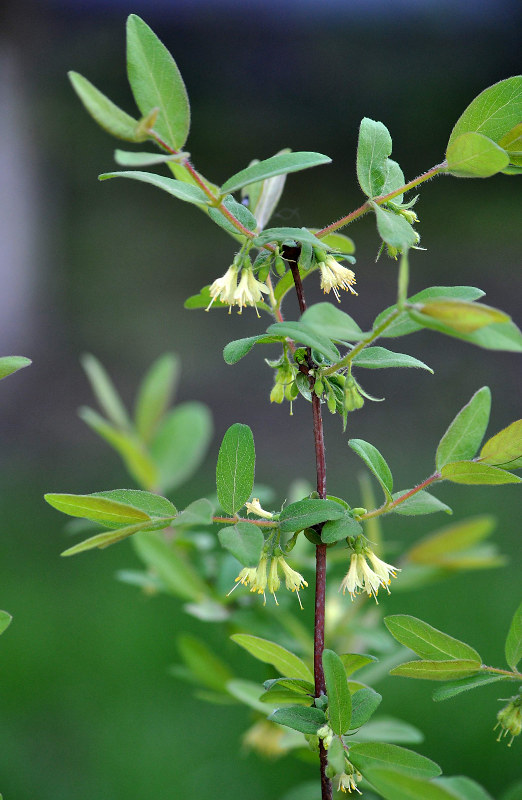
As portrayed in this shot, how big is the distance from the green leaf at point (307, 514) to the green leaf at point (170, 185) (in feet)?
0.70

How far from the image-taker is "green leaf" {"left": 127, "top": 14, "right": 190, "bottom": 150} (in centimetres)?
47

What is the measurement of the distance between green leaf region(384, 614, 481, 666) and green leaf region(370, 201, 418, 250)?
0.26m

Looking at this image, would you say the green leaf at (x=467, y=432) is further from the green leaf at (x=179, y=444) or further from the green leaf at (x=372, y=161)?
the green leaf at (x=179, y=444)

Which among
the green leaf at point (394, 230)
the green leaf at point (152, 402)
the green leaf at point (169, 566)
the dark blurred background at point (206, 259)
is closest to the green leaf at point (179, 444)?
the green leaf at point (152, 402)

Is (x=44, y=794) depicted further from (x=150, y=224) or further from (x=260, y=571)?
(x=150, y=224)

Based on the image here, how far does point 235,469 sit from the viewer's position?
55 cm

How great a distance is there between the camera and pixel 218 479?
0.55m

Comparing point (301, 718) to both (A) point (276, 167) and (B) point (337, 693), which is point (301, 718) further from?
(A) point (276, 167)

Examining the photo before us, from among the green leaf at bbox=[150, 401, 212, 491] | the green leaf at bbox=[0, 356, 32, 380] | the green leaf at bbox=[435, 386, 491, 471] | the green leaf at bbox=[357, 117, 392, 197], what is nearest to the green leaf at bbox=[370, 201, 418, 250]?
the green leaf at bbox=[357, 117, 392, 197]

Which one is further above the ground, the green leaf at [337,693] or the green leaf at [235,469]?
the green leaf at [235,469]

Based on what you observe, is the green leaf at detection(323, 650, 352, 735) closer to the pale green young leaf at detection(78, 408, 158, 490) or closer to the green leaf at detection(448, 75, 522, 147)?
the green leaf at detection(448, 75, 522, 147)

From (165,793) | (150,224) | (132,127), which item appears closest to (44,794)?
(165,793)

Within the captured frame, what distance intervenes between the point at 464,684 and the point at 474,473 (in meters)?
0.15

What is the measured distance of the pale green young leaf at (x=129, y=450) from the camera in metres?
0.89
